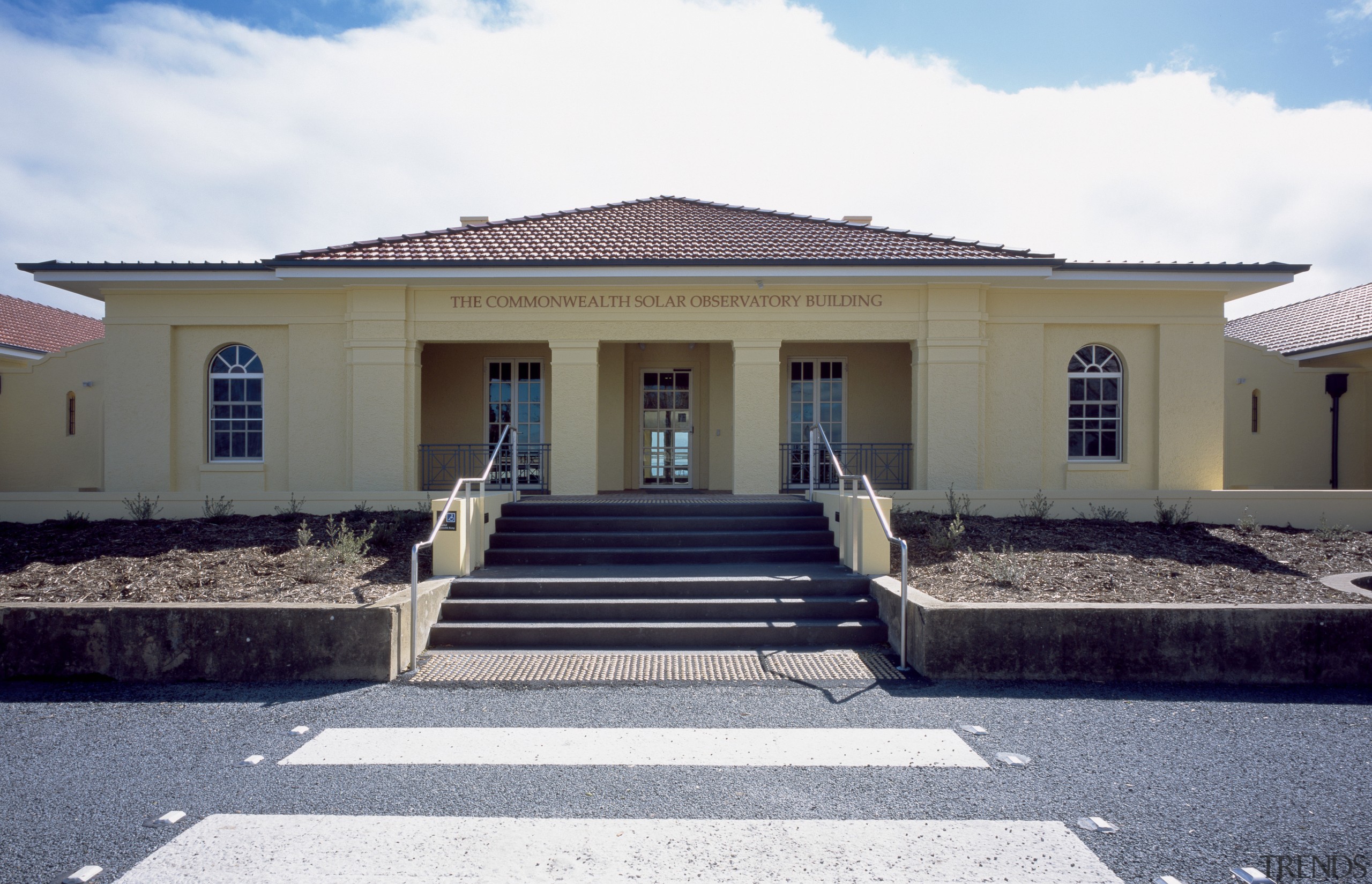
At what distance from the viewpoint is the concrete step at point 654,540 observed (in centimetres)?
886

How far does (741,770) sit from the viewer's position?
14.0 feet

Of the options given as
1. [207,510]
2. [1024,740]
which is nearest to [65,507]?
[207,510]

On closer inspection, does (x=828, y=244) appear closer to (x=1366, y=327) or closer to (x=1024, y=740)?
(x=1024, y=740)

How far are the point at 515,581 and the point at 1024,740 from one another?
4.65 meters

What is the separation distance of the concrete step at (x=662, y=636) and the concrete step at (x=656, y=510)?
2.72 meters

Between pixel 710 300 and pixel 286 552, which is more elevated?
pixel 710 300

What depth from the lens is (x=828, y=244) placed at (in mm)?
12148

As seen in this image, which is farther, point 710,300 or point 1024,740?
point 710,300

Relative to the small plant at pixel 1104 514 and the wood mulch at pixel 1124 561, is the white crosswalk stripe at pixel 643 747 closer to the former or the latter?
the wood mulch at pixel 1124 561

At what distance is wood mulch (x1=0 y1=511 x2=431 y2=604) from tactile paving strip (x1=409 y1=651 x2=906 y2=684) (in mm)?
1106

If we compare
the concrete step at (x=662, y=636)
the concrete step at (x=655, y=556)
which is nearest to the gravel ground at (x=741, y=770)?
the concrete step at (x=662, y=636)

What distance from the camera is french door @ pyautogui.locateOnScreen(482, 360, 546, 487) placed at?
13.8 metres

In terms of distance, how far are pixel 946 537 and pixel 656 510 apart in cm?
350

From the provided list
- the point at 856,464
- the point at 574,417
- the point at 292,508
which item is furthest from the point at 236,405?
the point at 856,464
